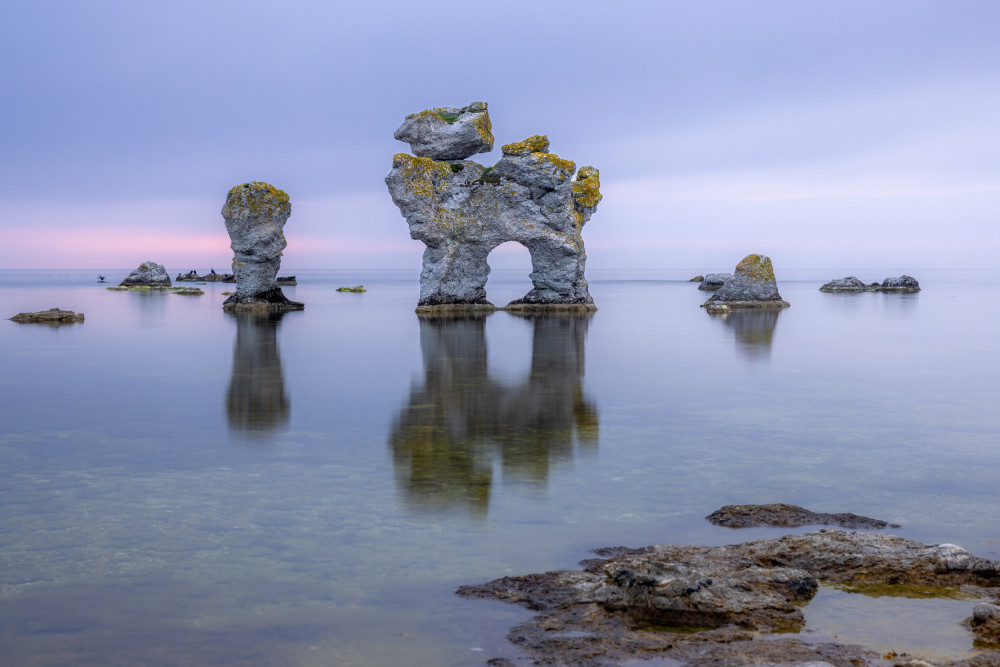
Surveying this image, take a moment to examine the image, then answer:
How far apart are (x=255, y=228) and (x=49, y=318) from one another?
10.6 meters

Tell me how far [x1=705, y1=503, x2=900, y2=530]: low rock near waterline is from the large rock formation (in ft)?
109

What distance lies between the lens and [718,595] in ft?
19.2

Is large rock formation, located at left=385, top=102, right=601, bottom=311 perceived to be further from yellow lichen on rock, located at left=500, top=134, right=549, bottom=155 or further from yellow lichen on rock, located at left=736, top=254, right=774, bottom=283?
yellow lichen on rock, located at left=736, top=254, right=774, bottom=283

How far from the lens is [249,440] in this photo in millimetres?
11898

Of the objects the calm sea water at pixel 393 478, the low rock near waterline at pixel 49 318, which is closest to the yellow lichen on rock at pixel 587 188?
the calm sea water at pixel 393 478

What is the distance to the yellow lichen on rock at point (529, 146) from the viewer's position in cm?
4072

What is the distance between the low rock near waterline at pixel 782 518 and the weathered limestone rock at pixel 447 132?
35421 millimetres

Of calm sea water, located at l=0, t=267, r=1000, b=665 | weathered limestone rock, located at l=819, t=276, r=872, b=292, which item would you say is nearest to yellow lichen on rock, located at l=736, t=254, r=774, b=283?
calm sea water, located at l=0, t=267, r=1000, b=665

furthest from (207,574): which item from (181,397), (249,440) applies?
(181,397)

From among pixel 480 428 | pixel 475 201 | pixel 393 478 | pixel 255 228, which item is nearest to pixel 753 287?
pixel 475 201

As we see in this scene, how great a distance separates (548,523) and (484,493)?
1180mm

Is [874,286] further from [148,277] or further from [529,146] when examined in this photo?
[148,277]

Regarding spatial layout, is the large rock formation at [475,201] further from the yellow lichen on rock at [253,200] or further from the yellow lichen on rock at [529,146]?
A: the yellow lichen on rock at [253,200]

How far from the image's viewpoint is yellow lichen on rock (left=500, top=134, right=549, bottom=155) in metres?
40.7
